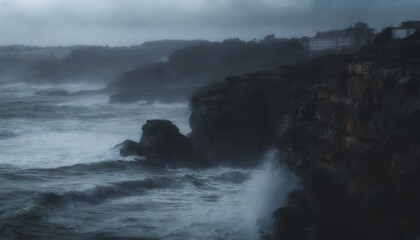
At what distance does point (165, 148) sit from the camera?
2991cm

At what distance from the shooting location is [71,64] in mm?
109250

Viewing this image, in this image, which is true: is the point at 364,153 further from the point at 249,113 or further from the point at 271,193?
the point at 249,113

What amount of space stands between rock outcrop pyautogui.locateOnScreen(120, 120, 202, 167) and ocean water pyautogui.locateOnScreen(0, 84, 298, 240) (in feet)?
2.54

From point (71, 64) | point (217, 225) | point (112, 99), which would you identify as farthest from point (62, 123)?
point (71, 64)

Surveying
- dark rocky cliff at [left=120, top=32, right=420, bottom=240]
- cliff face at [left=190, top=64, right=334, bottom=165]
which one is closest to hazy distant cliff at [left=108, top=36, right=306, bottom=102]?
cliff face at [left=190, top=64, right=334, bottom=165]

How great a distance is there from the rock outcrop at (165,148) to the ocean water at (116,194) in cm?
77

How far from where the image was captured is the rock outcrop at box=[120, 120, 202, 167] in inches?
1164

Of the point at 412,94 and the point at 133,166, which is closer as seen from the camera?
the point at 412,94

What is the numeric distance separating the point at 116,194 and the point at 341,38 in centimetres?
5231

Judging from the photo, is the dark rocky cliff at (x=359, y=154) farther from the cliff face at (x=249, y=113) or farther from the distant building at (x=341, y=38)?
the distant building at (x=341, y=38)

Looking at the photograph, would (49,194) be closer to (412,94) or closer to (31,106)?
(412,94)

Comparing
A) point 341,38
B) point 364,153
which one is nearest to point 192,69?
point 341,38

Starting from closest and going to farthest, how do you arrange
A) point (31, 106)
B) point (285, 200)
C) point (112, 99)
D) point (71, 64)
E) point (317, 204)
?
point (317, 204) → point (285, 200) → point (31, 106) → point (112, 99) → point (71, 64)

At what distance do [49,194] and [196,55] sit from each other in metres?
64.3
